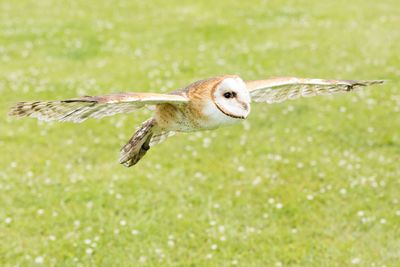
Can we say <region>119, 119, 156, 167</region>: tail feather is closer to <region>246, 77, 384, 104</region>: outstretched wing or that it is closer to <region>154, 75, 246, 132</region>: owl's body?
<region>154, 75, 246, 132</region>: owl's body

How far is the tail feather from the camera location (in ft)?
11.2

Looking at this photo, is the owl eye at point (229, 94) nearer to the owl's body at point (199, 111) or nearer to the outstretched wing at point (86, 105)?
the owl's body at point (199, 111)

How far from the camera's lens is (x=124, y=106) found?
3197 mm

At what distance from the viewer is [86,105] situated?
2.99 m

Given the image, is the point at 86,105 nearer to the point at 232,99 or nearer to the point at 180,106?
the point at 180,106

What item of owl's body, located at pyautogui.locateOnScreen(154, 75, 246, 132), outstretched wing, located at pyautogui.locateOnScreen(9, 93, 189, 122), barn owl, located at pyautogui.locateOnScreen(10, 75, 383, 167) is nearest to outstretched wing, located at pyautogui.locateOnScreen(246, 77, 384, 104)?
barn owl, located at pyautogui.locateOnScreen(10, 75, 383, 167)

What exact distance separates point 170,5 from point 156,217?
37.3 ft

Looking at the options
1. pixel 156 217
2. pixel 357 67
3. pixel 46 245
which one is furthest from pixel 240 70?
pixel 46 245

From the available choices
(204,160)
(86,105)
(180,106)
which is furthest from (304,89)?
(204,160)

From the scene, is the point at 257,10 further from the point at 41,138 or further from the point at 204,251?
the point at 204,251

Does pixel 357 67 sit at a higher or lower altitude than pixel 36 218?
lower

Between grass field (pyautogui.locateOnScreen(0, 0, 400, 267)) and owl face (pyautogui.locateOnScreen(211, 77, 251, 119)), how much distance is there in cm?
383

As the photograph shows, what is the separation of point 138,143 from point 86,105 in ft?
1.76

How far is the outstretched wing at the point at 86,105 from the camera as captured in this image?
9.60 feet
